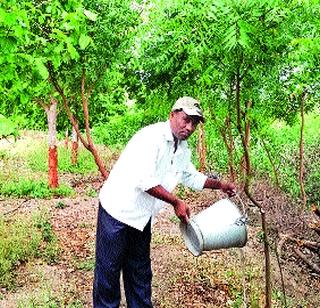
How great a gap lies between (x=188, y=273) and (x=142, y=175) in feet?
8.09

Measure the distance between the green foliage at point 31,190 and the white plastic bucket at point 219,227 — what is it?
391 inches

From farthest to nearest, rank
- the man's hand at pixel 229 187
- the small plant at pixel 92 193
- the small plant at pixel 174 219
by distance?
the small plant at pixel 92 193, the small plant at pixel 174 219, the man's hand at pixel 229 187

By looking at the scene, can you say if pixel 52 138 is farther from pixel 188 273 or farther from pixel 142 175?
pixel 142 175

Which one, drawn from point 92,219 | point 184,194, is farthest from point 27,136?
point 92,219

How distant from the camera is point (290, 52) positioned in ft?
17.8

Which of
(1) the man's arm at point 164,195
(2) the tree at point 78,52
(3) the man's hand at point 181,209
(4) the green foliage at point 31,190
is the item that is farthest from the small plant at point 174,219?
(1) the man's arm at point 164,195

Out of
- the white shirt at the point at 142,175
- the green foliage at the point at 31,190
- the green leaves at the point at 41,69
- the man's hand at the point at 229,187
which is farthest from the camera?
the green foliage at the point at 31,190

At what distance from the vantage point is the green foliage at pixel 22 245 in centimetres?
626

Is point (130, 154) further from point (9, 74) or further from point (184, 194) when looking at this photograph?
point (184, 194)

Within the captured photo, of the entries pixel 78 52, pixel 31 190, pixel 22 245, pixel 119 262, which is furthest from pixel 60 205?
pixel 119 262

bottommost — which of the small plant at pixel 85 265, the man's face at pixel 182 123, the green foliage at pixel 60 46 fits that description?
the small plant at pixel 85 265

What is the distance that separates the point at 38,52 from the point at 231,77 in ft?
6.02

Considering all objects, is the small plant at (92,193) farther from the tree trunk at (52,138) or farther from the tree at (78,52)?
the tree at (78,52)

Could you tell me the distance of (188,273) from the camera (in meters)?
6.00
